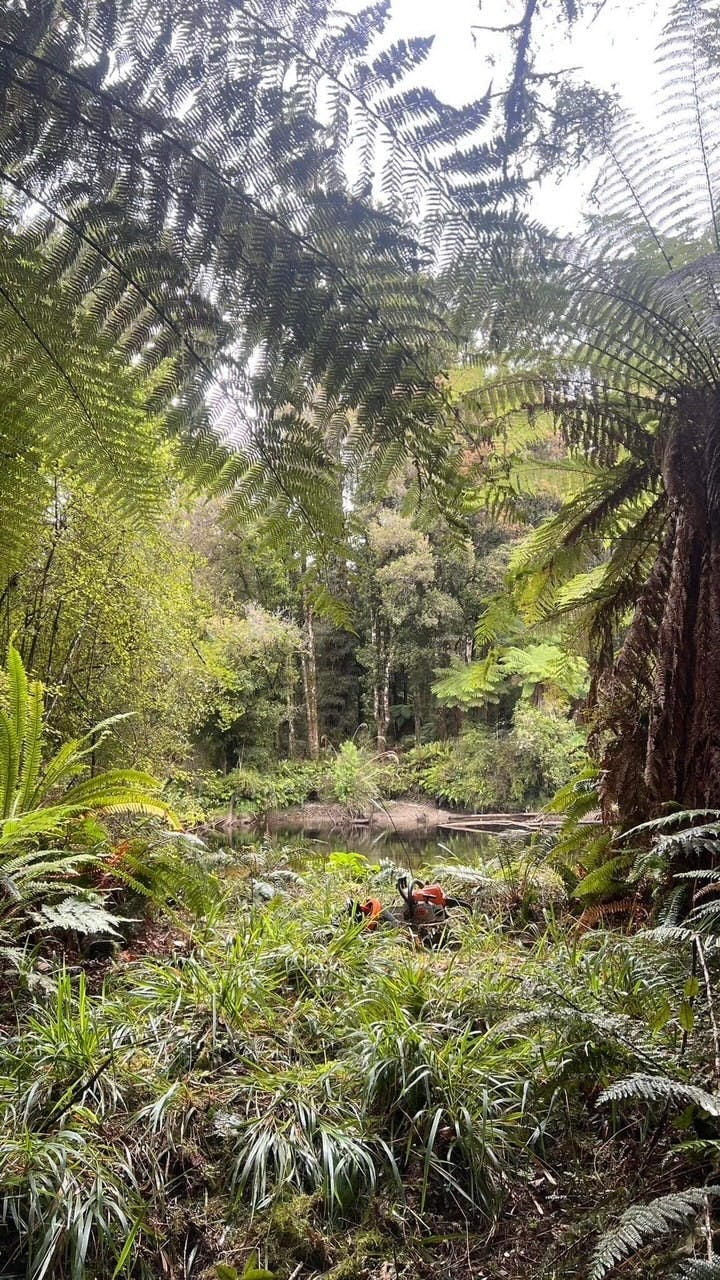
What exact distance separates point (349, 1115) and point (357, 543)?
129 centimetres

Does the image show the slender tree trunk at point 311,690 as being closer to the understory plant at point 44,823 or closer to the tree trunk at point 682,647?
the understory plant at point 44,823

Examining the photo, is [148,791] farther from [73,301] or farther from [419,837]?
[419,837]

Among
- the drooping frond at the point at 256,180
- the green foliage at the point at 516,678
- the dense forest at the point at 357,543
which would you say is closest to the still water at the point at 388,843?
the green foliage at the point at 516,678

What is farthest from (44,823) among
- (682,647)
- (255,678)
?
(255,678)

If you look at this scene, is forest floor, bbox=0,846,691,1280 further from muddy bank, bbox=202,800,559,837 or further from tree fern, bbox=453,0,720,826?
muddy bank, bbox=202,800,559,837

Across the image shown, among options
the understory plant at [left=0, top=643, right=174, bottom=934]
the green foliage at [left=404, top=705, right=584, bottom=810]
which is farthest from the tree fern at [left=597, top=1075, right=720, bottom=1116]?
the green foliage at [left=404, top=705, right=584, bottom=810]

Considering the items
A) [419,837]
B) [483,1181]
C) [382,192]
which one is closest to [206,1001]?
[483,1181]

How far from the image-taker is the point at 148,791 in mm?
2873

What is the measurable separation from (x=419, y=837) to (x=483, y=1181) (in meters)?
7.48

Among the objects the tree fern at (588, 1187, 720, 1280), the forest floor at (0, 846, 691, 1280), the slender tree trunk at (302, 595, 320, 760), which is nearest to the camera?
the tree fern at (588, 1187, 720, 1280)

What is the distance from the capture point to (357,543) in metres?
1.72

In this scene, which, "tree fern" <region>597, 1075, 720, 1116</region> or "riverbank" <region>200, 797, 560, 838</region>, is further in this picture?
"riverbank" <region>200, 797, 560, 838</region>

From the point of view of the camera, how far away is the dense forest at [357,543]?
89 cm

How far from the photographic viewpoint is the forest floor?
1119 mm
